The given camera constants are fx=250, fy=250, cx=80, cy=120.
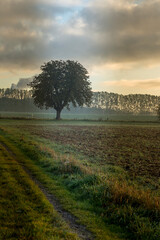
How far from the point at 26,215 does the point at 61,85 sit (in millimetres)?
69537

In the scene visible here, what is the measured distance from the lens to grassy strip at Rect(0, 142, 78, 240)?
6.99m

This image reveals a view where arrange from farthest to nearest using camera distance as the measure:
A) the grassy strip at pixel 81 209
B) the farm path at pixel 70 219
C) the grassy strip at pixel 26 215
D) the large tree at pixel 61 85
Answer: the large tree at pixel 61 85 → the grassy strip at pixel 81 209 → the farm path at pixel 70 219 → the grassy strip at pixel 26 215

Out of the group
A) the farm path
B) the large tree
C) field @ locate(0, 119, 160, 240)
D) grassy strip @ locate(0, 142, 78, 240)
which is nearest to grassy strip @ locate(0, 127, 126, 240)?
field @ locate(0, 119, 160, 240)

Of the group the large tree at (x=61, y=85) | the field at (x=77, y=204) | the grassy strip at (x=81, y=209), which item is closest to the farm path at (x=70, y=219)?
the field at (x=77, y=204)

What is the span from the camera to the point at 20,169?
14172 millimetres

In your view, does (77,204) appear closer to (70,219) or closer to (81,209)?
(81,209)

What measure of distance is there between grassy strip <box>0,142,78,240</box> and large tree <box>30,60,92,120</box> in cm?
6436

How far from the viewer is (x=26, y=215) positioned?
8109 millimetres

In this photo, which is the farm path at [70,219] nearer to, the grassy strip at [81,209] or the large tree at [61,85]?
the grassy strip at [81,209]

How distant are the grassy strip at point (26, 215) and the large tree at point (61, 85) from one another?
6436 cm

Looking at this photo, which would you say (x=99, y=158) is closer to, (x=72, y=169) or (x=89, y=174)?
(x=72, y=169)

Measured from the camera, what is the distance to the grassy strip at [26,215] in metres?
6.99

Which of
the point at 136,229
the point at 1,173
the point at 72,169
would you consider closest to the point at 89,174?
the point at 72,169

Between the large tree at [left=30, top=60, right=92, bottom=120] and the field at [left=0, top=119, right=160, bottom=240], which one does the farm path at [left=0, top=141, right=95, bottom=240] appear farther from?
the large tree at [left=30, top=60, right=92, bottom=120]
